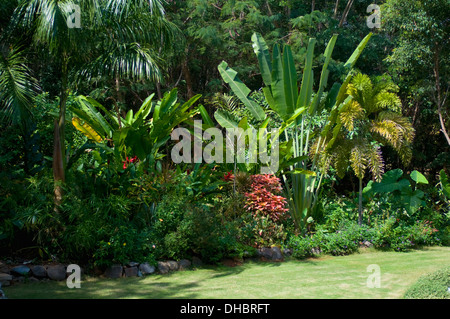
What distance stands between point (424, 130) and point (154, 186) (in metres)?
10.4

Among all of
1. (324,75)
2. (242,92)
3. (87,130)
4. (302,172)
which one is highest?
(324,75)

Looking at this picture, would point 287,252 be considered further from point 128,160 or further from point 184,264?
point 128,160

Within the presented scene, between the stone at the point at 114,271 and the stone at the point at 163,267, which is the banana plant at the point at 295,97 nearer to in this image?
the stone at the point at 163,267

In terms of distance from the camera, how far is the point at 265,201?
894 centimetres

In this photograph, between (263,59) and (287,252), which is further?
(263,59)

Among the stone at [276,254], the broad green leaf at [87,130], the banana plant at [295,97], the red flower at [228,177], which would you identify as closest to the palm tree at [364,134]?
the banana plant at [295,97]

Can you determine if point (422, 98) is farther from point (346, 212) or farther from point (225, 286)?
point (225, 286)

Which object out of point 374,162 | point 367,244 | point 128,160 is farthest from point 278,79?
point 367,244

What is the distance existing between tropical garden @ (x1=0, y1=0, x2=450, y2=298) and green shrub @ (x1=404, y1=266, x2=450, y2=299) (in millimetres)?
2923

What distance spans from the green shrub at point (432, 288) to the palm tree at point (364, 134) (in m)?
3.62

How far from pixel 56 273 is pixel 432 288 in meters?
5.15

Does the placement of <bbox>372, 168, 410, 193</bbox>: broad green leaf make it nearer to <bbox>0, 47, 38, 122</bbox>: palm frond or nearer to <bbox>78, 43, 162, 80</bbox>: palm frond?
<bbox>78, 43, 162, 80</bbox>: palm frond

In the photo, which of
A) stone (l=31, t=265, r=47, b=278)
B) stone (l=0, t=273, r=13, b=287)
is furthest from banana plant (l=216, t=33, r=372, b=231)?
stone (l=0, t=273, r=13, b=287)

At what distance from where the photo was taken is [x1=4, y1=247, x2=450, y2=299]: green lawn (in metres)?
5.99
